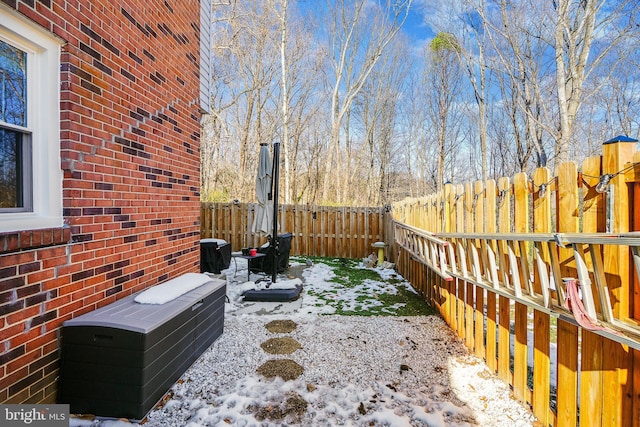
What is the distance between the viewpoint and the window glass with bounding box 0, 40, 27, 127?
1.98 meters

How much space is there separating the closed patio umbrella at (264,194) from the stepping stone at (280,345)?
2.49 metres

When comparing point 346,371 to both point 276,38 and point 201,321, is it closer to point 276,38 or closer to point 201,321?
point 201,321

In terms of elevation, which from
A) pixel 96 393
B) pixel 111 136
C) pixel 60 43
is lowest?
pixel 96 393

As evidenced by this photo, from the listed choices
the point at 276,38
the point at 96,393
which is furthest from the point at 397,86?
the point at 96,393

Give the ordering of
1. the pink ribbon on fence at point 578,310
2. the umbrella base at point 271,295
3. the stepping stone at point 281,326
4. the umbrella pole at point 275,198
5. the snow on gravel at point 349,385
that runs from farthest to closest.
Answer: the umbrella pole at point 275,198 < the umbrella base at point 271,295 < the stepping stone at point 281,326 < the snow on gravel at point 349,385 < the pink ribbon on fence at point 578,310

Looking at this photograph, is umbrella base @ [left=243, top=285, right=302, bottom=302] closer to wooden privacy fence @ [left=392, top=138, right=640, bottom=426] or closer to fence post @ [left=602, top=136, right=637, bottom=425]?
wooden privacy fence @ [left=392, top=138, right=640, bottom=426]

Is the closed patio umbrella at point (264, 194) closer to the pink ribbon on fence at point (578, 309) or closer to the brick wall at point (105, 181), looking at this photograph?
the brick wall at point (105, 181)

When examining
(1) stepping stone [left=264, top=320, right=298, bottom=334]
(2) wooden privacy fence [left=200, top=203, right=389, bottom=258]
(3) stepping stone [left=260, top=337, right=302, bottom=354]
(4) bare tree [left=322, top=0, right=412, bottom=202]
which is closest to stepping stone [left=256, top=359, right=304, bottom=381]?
(3) stepping stone [left=260, top=337, right=302, bottom=354]

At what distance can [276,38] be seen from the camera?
15.4 m

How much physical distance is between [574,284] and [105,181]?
3299mm

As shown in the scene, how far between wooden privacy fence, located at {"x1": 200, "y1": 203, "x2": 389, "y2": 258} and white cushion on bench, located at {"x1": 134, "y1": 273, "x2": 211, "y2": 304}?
21.9ft

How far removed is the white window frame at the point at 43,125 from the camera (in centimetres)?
210

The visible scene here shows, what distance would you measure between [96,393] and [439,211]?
3.97 meters

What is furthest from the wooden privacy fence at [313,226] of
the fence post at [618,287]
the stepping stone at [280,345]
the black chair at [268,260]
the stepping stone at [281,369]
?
the fence post at [618,287]
